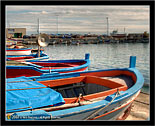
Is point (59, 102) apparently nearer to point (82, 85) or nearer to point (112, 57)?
point (82, 85)

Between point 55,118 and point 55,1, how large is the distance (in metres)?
2.61

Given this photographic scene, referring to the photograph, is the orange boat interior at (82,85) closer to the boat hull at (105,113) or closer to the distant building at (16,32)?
the boat hull at (105,113)

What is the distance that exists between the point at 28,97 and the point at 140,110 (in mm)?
5425

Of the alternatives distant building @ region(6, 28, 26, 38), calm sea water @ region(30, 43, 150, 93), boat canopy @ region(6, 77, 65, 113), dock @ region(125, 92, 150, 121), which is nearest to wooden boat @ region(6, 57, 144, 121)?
boat canopy @ region(6, 77, 65, 113)

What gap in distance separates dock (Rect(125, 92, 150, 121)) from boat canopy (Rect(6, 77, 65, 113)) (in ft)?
12.6

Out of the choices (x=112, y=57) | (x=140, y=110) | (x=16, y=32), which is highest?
(x=16, y=32)

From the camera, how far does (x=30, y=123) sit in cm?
414

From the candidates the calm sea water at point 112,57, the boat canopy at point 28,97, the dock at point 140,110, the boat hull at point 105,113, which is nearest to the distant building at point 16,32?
the calm sea water at point 112,57

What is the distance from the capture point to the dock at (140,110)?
800cm

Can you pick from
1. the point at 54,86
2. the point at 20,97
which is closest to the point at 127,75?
the point at 54,86

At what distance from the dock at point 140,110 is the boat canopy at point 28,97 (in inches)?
151

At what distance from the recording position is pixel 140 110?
8.66m

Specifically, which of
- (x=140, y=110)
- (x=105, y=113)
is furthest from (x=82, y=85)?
(x=105, y=113)

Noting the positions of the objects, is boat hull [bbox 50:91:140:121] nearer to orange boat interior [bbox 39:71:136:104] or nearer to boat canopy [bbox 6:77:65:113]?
boat canopy [bbox 6:77:65:113]
